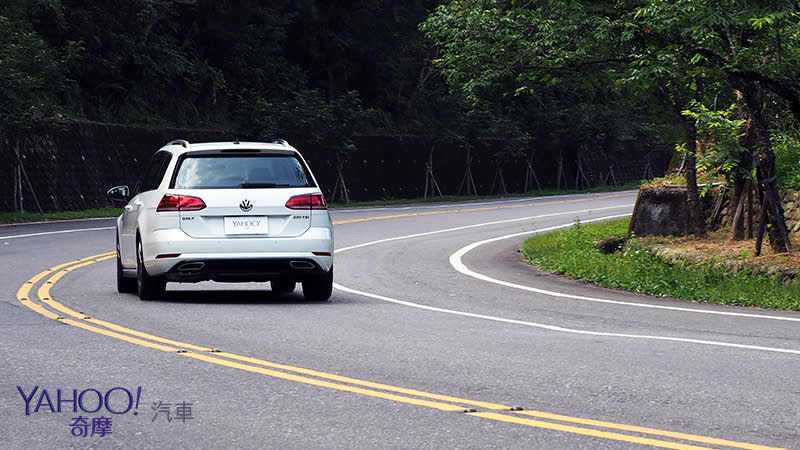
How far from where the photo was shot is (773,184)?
16.3m

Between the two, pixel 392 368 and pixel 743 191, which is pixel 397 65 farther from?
pixel 392 368

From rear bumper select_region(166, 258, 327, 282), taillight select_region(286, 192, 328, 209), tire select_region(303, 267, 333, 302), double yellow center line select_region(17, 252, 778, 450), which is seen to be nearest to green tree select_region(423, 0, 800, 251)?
taillight select_region(286, 192, 328, 209)

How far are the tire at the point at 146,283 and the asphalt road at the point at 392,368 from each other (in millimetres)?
173

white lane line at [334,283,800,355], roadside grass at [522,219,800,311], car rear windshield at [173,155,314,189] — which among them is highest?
car rear windshield at [173,155,314,189]

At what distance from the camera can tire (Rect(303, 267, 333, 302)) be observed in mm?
13625

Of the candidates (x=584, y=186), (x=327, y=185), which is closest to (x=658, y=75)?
(x=327, y=185)

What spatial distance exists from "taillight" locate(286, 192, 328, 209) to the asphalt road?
1.13m

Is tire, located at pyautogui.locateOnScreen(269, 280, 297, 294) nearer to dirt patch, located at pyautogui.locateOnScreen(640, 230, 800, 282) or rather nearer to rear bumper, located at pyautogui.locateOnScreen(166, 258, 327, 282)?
rear bumper, located at pyautogui.locateOnScreen(166, 258, 327, 282)

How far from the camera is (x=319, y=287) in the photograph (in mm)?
13727

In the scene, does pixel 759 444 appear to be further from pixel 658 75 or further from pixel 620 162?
pixel 620 162

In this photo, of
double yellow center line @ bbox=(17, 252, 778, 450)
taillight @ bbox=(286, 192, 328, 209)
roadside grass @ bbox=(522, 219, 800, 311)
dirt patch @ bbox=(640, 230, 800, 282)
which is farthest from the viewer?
dirt patch @ bbox=(640, 230, 800, 282)

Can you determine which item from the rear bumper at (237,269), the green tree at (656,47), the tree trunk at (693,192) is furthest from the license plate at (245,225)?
the tree trunk at (693,192)

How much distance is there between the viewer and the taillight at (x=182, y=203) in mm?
13125

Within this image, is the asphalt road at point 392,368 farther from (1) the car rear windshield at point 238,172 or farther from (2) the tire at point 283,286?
(1) the car rear windshield at point 238,172
